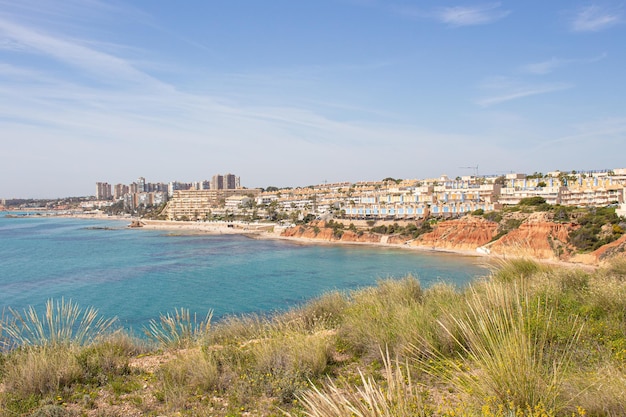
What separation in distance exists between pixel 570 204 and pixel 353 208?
22031 millimetres

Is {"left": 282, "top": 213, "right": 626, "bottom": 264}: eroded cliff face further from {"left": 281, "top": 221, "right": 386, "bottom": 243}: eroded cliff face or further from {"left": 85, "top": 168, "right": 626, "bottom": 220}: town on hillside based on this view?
{"left": 85, "top": 168, "right": 626, "bottom": 220}: town on hillside

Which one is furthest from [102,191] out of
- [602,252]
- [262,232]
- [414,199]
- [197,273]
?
[602,252]

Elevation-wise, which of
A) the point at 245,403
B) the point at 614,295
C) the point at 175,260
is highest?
the point at 614,295

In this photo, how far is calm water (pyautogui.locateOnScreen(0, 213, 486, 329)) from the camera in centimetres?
1720

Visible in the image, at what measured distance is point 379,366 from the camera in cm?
478

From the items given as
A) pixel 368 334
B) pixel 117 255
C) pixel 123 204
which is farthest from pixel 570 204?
pixel 123 204

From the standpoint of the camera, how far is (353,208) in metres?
52.8

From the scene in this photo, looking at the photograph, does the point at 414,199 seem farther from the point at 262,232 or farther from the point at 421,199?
the point at 262,232

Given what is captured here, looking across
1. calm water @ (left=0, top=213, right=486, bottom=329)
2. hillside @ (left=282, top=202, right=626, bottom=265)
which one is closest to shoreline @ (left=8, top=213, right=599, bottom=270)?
hillside @ (left=282, top=202, right=626, bottom=265)

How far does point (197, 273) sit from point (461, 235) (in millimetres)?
19981

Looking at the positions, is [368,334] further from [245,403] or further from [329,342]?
[245,403]

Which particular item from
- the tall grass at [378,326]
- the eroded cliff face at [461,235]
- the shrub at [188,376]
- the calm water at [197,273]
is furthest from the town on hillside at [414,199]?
the shrub at [188,376]

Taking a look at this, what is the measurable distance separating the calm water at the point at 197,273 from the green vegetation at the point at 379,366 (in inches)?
275

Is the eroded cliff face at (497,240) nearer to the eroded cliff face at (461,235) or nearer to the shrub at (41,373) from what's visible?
the eroded cliff face at (461,235)
